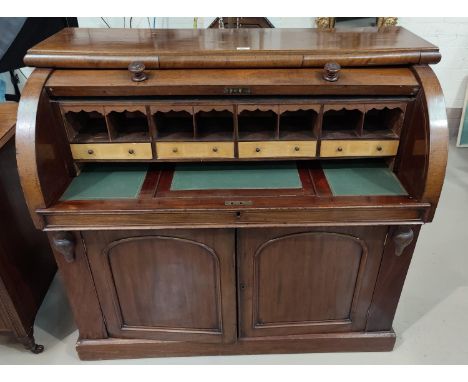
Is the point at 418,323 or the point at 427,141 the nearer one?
the point at 427,141

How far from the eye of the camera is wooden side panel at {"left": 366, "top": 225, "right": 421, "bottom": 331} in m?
1.45

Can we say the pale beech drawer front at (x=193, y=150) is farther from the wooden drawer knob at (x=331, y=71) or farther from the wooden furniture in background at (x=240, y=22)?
the wooden furniture in background at (x=240, y=22)

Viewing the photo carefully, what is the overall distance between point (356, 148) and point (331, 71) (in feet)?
0.98

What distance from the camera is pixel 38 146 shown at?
1.21 metres

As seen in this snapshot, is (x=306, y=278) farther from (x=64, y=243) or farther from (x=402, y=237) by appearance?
(x=64, y=243)

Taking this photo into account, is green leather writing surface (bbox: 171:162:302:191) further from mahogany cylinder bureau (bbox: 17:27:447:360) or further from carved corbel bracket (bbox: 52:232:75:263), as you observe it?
carved corbel bracket (bbox: 52:232:75:263)

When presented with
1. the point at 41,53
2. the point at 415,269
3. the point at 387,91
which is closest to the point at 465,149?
the point at 415,269

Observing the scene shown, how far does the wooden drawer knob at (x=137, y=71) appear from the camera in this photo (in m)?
1.22

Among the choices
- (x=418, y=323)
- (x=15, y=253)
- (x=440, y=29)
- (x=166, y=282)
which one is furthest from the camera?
(x=440, y=29)

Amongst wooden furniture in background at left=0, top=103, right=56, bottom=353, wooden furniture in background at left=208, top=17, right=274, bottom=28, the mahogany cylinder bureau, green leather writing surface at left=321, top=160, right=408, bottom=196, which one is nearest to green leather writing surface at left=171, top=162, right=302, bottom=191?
→ the mahogany cylinder bureau

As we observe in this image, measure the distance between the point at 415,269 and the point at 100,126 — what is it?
1.79 meters

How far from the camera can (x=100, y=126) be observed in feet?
4.85

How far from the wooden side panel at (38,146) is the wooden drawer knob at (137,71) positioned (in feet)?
0.90

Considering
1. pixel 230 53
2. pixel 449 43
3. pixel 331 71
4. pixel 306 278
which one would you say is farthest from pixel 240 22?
pixel 306 278
